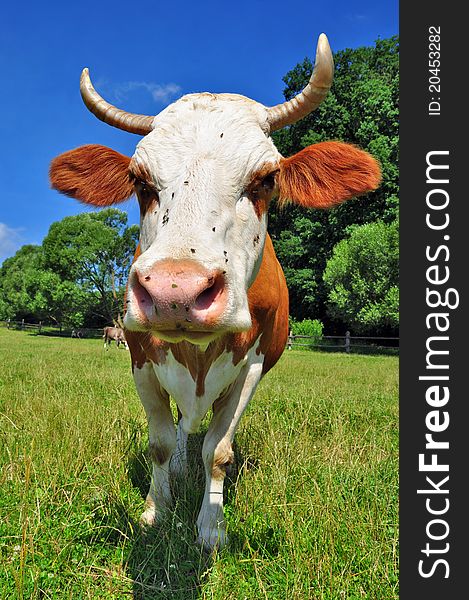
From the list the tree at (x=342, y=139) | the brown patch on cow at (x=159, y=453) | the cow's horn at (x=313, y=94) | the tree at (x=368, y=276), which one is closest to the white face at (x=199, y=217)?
the cow's horn at (x=313, y=94)

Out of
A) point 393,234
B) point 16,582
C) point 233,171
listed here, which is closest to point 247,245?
point 233,171

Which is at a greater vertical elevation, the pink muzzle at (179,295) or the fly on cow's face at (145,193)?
the fly on cow's face at (145,193)

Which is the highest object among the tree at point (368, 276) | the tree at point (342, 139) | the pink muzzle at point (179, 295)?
the tree at point (342, 139)

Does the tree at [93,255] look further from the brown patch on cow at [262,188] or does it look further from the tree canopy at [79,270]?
the brown patch on cow at [262,188]

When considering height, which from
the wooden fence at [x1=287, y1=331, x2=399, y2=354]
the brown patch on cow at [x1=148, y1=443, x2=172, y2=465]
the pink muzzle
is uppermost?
the wooden fence at [x1=287, y1=331, x2=399, y2=354]

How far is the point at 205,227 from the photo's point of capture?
5.90 ft

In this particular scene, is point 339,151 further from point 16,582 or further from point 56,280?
point 56,280

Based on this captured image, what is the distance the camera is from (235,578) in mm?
2213

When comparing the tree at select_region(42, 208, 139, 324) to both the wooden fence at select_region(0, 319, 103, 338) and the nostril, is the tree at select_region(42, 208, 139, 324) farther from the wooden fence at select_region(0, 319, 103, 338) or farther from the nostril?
the nostril

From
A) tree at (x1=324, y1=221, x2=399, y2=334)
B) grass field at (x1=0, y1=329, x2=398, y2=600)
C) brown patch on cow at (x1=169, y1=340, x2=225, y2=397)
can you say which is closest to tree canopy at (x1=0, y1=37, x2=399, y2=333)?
tree at (x1=324, y1=221, x2=399, y2=334)

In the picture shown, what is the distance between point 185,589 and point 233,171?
1894 millimetres

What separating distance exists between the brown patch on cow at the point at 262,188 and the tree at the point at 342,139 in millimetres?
25606

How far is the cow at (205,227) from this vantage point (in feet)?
5.33

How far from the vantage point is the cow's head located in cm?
159
